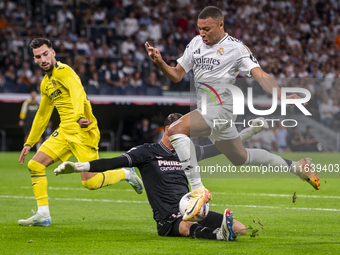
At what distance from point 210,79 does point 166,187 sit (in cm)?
129

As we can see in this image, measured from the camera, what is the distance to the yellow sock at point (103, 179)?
22.3 feet

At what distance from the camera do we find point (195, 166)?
554 centimetres

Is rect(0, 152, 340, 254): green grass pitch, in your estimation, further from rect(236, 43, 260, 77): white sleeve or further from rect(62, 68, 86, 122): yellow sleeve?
rect(62, 68, 86, 122): yellow sleeve

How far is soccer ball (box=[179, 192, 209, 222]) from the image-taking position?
5164mm

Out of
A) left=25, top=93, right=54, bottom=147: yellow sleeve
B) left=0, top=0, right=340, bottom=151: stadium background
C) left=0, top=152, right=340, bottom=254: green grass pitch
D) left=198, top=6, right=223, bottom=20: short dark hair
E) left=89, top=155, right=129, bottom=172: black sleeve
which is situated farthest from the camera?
left=0, top=0, right=340, bottom=151: stadium background

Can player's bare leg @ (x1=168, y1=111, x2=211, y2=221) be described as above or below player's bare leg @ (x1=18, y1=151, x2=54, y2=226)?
above

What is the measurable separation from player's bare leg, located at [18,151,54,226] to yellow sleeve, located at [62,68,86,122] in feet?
2.36

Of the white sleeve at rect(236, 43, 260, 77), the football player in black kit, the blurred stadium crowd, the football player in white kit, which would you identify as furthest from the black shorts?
the blurred stadium crowd

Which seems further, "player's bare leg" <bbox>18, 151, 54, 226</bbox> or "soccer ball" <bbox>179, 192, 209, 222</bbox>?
"player's bare leg" <bbox>18, 151, 54, 226</bbox>

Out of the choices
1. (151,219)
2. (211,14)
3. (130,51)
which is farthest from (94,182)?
(130,51)

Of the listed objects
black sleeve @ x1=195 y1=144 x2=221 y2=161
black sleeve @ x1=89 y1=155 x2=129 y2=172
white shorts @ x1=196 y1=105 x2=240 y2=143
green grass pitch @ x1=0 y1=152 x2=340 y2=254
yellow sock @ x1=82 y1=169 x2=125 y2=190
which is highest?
white shorts @ x1=196 y1=105 x2=240 y2=143

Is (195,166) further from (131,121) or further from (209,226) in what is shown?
(131,121)

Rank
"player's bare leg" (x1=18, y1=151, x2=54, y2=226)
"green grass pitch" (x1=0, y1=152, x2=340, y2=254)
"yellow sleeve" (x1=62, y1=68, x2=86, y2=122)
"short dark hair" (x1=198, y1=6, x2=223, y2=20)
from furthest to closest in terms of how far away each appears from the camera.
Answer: "player's bare leg" (x1=18, y1=151, x2=54, y2=226) → "yellow sleeve" (x1=62, y1=68, x2=86, y2=122) → "short dark hair" (x1=198, y1=6, x2=223, y2=20) → "green grass pitch" (x1=0, y1=152, x2=340, y2=254)

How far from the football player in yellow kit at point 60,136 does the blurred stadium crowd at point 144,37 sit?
28.7 ft
